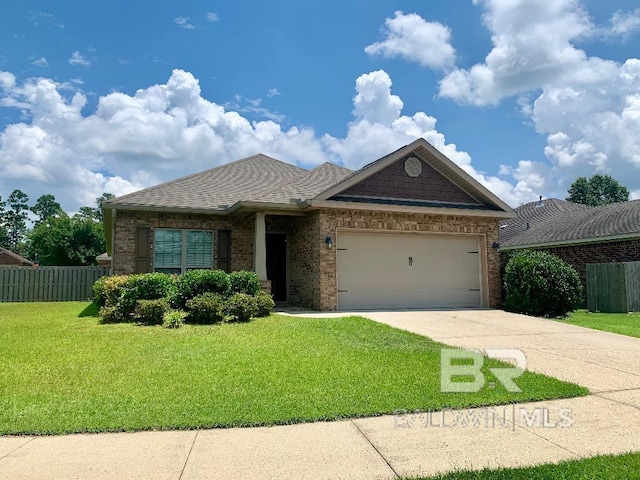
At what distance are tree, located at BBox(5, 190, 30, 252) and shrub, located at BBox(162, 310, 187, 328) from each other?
88.9m

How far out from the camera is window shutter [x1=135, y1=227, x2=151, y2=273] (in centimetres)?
1375

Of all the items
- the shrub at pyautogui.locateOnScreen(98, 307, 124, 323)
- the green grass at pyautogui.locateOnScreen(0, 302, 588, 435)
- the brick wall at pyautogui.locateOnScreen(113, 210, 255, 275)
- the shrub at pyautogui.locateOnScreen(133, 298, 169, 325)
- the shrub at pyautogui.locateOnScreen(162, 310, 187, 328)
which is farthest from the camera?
the brick wall at pyautogui.locateOnScreen(113, 210, 255, 275)

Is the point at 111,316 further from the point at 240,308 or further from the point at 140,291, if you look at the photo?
the point at 240,308

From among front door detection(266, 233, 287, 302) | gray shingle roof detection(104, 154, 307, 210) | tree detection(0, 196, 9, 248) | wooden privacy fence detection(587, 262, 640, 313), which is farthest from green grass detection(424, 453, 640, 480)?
tree detection(0, 196, 9, 248)

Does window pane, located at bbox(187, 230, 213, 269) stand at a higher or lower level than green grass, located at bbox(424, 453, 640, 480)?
higher

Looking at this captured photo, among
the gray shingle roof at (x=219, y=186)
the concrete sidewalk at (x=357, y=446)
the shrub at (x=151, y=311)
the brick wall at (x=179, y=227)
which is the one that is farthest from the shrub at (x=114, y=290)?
the concrete sidewalk at (x=357, y=446)

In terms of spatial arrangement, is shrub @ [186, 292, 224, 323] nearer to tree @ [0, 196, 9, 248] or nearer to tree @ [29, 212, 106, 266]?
Answer: tree @ [29, 212, 106, 266]

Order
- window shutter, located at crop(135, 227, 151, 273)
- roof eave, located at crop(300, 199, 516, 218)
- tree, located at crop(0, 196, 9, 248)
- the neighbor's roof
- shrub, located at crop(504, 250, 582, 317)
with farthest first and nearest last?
tree, located at crop(0, 196, 9, 248) < the neighbor's roof < window shutter, located at crop(135, 227, 151, 273) < shrub, located at crop(504, 250, 582, 317) < roof eave, located at crop(300, 199, 516, 218)

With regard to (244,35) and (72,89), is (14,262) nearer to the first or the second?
(72,89)

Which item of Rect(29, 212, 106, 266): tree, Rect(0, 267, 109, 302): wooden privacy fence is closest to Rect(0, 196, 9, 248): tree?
Rect(29, 212, 106, 266): tree

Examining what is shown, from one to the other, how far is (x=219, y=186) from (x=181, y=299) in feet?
20.1

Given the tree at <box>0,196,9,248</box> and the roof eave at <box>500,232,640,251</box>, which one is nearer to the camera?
the roof eave at <box>500,232,640,251</box>

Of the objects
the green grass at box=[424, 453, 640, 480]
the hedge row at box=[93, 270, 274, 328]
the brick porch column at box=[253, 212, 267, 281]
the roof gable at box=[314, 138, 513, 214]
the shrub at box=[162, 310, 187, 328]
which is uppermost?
the roof gable at box=[314, 138, 513, 214]

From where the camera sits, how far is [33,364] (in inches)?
249
